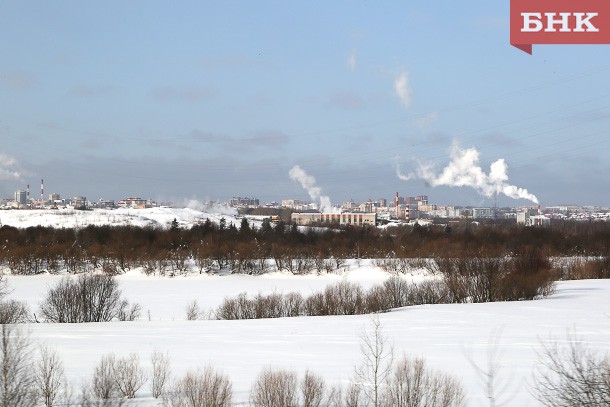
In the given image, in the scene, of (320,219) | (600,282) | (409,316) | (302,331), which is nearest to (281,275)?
(600,282)

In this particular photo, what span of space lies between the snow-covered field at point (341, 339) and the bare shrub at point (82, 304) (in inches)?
78.3

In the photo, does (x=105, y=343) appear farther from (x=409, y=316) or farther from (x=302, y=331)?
(x=409, y=316)

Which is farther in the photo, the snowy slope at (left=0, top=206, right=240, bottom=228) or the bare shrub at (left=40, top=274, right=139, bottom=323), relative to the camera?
the snowy slope at (left=0, top=206, right=240, bottom=228)

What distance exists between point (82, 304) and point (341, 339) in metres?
15.8

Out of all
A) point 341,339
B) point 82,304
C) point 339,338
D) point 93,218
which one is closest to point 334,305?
point 339,338

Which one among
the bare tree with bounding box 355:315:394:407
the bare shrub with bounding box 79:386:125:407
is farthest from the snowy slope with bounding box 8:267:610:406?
the bare shrub with bounding box 79:386:125:407

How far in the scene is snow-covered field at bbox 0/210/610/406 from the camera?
696 inches

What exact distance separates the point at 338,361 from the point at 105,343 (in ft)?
27.6

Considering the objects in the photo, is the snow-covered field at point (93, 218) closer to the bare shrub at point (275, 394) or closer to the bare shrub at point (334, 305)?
the bare shrub at point (334, 305)

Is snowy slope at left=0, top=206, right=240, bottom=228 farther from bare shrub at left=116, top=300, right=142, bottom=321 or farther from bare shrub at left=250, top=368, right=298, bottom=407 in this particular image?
bare shrub at left=250, top=368, right=298, bottom=407

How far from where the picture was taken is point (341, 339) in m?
24.6

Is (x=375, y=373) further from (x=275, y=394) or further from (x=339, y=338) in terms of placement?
(x=339, y=338)

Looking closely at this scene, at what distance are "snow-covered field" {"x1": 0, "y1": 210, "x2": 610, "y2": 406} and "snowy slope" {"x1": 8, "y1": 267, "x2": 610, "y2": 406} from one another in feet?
0.10

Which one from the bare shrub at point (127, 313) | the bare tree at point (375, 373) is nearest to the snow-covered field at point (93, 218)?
the bare shrub at point (127, 313)
